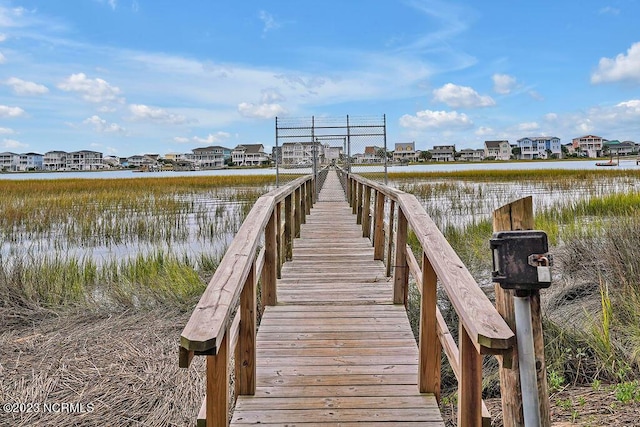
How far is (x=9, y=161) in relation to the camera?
12019cm

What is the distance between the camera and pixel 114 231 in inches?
452

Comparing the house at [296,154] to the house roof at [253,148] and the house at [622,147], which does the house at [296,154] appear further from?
the house at [622,147]

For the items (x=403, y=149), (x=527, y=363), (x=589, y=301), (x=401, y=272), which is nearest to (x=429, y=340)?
(x=527, y=363)

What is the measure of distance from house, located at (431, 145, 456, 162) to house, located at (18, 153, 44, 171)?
101928 mm

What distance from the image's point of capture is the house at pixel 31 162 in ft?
394

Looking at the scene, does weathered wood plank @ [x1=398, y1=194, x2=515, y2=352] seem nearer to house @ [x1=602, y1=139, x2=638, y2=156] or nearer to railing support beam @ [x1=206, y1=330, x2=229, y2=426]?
railing support beam @ [x1=206, y1=330, x2=229, y2=426]

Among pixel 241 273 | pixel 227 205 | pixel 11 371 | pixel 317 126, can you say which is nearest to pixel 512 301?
pixel 241 273

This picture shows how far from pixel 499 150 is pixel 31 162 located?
121062mm

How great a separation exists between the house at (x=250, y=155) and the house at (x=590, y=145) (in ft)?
286

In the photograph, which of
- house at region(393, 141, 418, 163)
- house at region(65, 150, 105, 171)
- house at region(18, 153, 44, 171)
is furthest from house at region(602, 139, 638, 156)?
house at region(18, 153, 44, 171)

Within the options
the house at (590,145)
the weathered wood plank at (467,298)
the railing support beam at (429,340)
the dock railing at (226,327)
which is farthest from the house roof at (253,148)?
the weathered wood plank at (467,298)

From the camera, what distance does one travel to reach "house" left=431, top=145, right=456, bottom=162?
362 feet

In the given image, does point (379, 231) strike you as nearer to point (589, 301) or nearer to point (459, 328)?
point (589, 301)

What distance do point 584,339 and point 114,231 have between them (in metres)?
10.7
